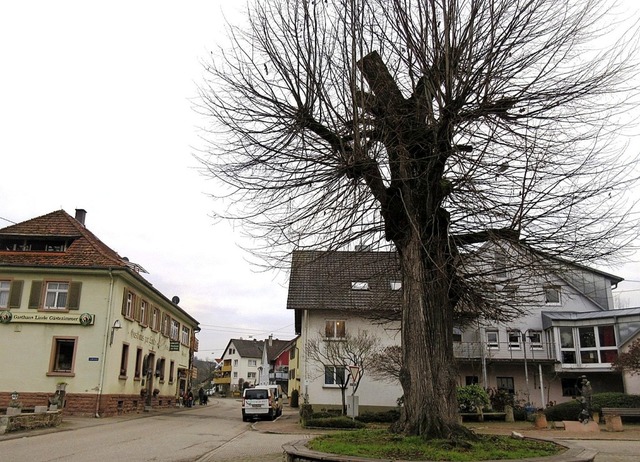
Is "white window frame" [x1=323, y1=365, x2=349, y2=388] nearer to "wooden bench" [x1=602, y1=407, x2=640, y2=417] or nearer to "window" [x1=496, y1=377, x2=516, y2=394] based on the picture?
"window" [x1=496, y1=377, x2=516, y2=394]

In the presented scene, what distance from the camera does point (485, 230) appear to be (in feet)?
31.1

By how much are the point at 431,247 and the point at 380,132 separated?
6.83 feet

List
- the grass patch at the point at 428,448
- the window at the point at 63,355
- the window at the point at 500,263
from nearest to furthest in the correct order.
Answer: the grass patch at the point at 428,448, the window at the point at 500,263, the window at the point at 63,355

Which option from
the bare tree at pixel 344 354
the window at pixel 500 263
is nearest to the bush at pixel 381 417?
the bare tree at pixel 344 354

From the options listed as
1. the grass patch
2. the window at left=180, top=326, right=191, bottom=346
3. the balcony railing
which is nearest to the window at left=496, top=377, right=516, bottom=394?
Result: the balcony railing

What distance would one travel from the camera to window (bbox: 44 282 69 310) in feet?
85.8

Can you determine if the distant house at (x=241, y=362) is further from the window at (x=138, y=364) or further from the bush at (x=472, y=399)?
the bush at (x=472, y=399)

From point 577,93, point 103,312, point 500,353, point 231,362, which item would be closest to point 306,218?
point 577,93

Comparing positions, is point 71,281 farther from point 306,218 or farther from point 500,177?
point 500,177

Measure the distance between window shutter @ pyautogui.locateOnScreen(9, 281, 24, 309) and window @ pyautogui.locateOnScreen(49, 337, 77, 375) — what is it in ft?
8.04

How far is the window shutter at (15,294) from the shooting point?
25812 millimetres

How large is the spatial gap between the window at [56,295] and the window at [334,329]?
550 inches

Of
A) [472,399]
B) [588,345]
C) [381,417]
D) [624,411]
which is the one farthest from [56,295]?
[588,345]

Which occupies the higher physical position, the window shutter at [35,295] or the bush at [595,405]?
the window shutter at [35,295]
